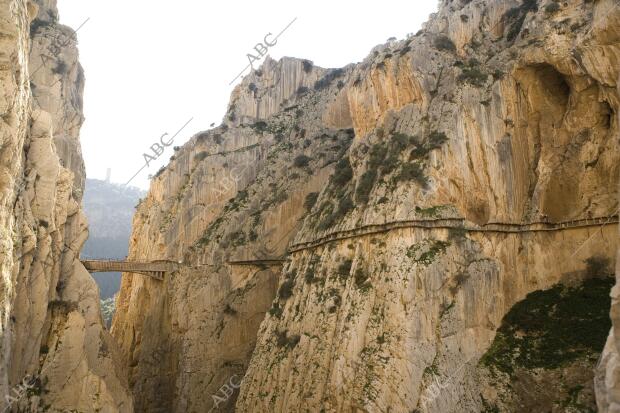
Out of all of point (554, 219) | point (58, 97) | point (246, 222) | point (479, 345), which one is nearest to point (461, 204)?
point (554, 219)

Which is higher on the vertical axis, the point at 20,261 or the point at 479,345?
the point at 20,261

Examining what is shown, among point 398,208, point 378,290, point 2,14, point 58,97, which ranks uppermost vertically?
point 58,97

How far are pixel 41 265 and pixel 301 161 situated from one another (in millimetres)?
31531

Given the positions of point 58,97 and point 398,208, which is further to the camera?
point 58,97

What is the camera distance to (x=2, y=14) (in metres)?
26.7

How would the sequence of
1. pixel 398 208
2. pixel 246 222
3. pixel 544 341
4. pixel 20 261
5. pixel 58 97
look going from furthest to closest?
pixel 246 222 < pixel 58 97 < pixel 398 208 < pixel 544 341 < pixel 20 261

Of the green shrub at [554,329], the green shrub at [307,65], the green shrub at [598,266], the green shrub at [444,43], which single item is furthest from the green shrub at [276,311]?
the green shrub at [307,65]

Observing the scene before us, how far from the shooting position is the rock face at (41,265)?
27.3 m

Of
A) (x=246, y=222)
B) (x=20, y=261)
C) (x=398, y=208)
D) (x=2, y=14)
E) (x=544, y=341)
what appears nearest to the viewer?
(x=2, y=14)

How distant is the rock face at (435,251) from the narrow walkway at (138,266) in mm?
1395

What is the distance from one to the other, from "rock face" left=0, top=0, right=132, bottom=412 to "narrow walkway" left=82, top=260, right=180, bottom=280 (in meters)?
6.59

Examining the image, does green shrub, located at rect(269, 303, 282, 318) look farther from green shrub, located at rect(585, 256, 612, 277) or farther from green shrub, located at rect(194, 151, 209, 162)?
green shrub, located at rect(194, 151, 209, 162)

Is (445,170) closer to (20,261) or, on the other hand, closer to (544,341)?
(544,341)

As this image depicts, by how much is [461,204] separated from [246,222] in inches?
993
